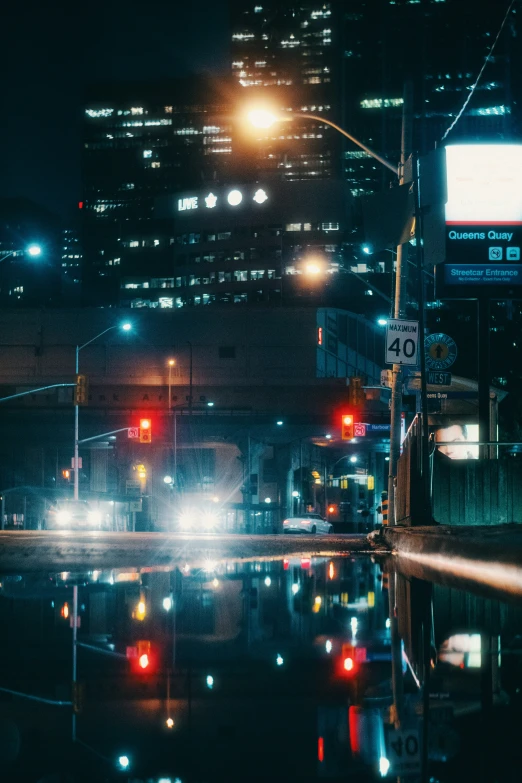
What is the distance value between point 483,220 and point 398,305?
3.14 meters

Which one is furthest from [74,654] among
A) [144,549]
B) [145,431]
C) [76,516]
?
[145,431]

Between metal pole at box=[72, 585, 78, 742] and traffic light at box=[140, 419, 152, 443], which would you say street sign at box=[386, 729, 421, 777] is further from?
traffic light at box=[140, 419, 152, 443]

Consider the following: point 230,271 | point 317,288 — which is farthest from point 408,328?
point 230,271

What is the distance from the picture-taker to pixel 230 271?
17750 centimetres

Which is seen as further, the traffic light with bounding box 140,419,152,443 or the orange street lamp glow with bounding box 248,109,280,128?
the traffic light with bounding box 140,419,152,443

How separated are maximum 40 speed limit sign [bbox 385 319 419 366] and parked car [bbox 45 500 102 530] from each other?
3574cm

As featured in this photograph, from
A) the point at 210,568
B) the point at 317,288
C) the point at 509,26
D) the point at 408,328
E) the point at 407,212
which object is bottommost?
the point at 210,568

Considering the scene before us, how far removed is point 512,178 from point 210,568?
45.1 ft

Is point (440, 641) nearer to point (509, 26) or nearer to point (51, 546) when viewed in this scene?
point (51, 546)

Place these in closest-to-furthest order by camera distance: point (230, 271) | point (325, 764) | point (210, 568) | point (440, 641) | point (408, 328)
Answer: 1. point (325, 764)
2. point (440, 641)
3. point (210, 568)
4. point (408, 328)
5. point (230, 271)

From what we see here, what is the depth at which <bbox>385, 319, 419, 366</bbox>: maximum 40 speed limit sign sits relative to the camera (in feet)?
82.7

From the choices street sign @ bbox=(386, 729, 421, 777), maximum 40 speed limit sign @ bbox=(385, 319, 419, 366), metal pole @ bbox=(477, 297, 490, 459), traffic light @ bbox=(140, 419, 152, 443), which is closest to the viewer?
street sign @ bbox=(386, 729, 421, 777)

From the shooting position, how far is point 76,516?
59.2 meters

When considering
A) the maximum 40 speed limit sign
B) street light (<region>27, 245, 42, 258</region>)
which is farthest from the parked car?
the maximum 40 speed limit sign
